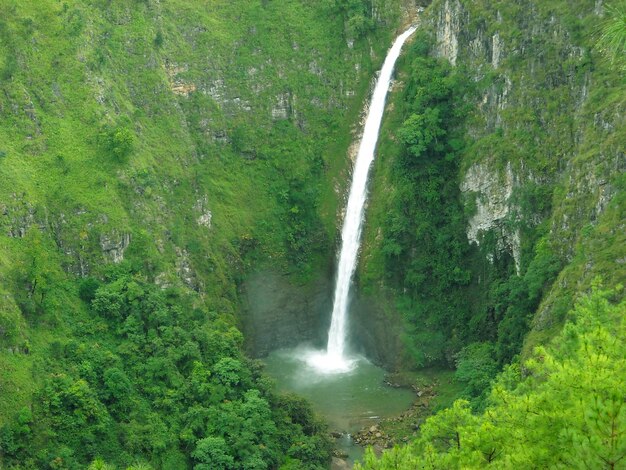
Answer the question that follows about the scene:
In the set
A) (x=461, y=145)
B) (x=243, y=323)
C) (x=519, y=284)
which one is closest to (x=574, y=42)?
(x=461, y=145)

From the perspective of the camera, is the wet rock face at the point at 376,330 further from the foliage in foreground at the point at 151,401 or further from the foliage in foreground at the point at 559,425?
the foliage in foreground at the point at 559,425

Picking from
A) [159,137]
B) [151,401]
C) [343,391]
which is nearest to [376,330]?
[343,391]

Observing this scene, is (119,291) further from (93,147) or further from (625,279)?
(625,279)

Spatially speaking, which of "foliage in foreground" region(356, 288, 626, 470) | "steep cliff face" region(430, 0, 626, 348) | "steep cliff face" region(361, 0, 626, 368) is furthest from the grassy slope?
"foliage in foreground" region(356, 288, 626, 470)

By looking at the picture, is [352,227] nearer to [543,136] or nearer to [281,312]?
[281,312]

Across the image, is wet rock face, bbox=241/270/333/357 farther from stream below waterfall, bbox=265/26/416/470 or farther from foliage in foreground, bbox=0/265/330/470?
foliage in foreground, bbox=0/265/330/470

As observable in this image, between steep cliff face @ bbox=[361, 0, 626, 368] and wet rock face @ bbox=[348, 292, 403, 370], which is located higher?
steep cliff face @ bbox=[361, 0, 626, 368]
